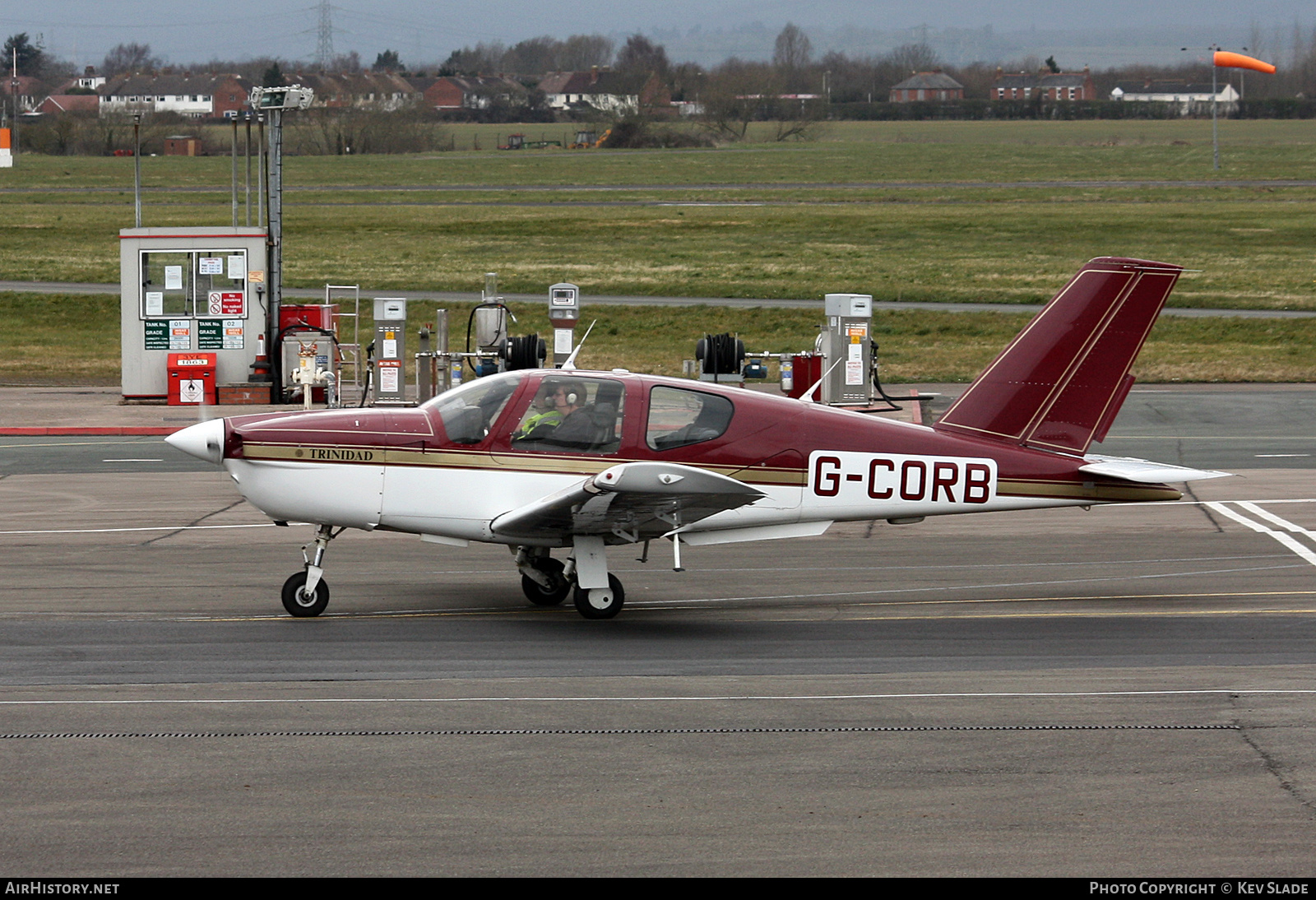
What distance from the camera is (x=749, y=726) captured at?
9.09 metres

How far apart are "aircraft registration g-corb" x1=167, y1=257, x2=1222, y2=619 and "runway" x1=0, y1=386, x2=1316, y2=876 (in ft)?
2.55

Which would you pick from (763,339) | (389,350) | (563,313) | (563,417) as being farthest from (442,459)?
(763,339)

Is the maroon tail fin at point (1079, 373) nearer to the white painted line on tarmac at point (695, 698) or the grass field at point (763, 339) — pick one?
the white painted line on tarmac at point (695, 698)

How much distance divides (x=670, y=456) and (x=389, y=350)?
14204 mm

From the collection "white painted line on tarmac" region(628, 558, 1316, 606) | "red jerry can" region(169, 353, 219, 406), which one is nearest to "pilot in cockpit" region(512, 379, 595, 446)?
"white painted line on tarmac" region(628, 558, 1316, 606)

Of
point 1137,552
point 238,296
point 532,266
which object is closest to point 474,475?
point 1137,552

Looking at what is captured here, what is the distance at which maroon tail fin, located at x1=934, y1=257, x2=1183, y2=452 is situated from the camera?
1252 centimetres

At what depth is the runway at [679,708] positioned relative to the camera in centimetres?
718

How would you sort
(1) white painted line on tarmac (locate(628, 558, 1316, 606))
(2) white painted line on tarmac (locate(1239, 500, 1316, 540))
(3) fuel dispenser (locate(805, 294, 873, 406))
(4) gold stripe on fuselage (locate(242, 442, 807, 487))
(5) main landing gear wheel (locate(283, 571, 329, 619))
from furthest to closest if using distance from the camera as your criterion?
1. (3) fuel dispenser (locate(805, 294, 873, 406))
2. (2) white painted line on tarmac (locate(1239, 500, 1316, 540))
3. (1) white painted line on tarmac (locate(628, 558, 1316, 606))
4. (5) main landing gear wheel (locate(283, 571, 329, 619))
5. (4) gold stripe on fuselage (locate(242, 442, 807, 487))

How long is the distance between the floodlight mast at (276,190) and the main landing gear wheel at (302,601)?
14380 millimetres

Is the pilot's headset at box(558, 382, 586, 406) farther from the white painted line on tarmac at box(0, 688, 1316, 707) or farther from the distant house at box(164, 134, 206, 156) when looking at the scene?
the distant house at box(164, 134, 206, 156)

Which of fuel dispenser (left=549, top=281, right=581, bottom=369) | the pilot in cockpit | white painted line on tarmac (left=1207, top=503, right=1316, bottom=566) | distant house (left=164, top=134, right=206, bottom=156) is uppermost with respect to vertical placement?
distant house (left=164, top=134, right=206, bottom=156)

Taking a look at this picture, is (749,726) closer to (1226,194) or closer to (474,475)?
(474,475)

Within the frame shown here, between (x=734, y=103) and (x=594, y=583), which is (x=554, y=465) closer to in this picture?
(x=594, y=583)
